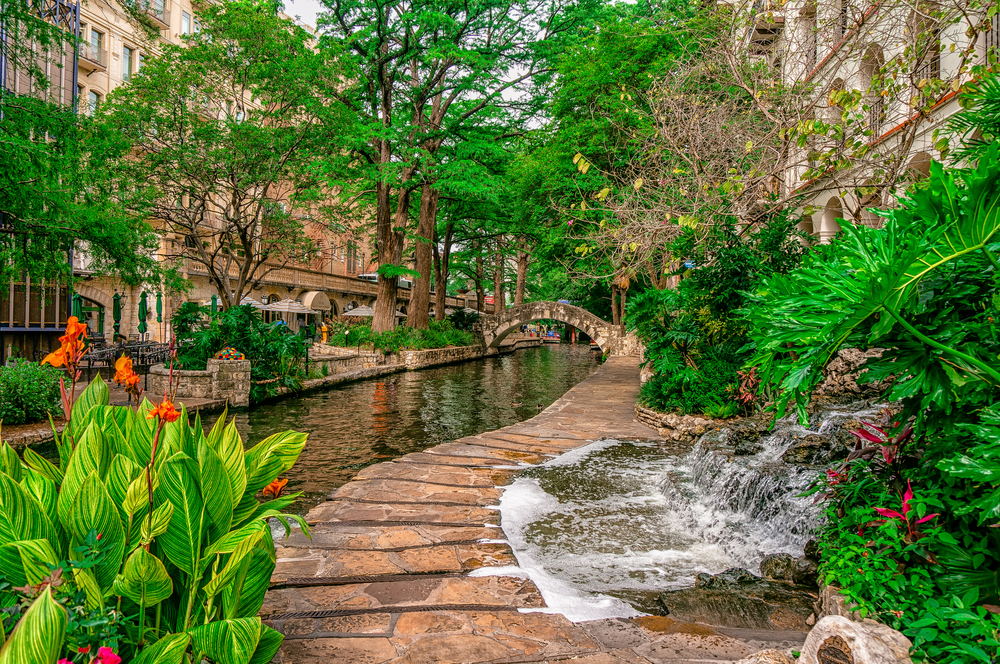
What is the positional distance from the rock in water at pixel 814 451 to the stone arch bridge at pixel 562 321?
65.6 ft

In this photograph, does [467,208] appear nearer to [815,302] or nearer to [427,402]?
[427,402]

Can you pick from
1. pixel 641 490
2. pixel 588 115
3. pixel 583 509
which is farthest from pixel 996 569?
pixel 588 115

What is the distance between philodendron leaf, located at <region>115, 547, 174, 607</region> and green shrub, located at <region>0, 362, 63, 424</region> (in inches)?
311

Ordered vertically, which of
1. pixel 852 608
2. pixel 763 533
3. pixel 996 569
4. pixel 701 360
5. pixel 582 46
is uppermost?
pixel 582 46

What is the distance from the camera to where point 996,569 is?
2.50 meters

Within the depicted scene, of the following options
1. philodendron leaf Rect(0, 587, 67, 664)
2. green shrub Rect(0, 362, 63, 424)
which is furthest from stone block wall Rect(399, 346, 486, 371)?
philodendron leaf Rect(0, 587, 67, 664)

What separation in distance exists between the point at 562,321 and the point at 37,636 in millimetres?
29256

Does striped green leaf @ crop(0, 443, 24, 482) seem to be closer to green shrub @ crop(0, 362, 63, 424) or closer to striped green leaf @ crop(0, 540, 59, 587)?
striped green leaf @ crop(0, 540, 59, 587)

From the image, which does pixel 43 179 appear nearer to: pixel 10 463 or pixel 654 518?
pixel 10 463

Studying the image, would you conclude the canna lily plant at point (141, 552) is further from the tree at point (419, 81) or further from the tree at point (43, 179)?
the tree at point (419, 81)

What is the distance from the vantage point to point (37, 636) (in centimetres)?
150

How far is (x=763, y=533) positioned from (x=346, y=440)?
6839mm

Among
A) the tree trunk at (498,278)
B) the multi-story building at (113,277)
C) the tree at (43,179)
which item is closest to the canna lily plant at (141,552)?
the tree at (43,179)

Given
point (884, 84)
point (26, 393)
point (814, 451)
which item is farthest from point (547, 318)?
point (814, 451)
